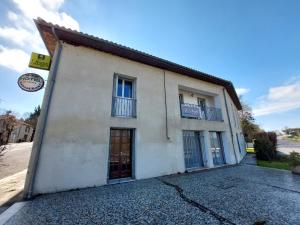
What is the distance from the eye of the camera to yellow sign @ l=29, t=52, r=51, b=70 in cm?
622

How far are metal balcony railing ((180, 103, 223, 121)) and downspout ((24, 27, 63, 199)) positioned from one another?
697 centimetres

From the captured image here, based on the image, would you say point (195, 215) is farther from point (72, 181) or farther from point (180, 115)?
point (180, 115)

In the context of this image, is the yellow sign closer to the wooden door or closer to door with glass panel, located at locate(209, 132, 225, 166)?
the wooden door

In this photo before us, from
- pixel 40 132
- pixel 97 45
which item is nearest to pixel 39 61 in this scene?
pixel 97 45

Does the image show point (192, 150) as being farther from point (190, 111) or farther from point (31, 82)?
point (31, 82)

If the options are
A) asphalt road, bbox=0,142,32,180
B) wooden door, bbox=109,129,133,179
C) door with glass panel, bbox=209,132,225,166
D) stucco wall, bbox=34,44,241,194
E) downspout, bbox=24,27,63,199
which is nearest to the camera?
downspout, bbox=24,27,63,199

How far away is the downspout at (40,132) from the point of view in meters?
4.78

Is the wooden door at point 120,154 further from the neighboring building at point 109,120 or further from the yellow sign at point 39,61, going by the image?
the yellow sign at point 39,61

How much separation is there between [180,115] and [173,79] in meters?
2.33

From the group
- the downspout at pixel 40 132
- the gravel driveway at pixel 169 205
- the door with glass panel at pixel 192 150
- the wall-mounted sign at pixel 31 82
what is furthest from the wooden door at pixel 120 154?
the door with glass panel at pixel 192 150

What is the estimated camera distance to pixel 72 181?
5.41 meters

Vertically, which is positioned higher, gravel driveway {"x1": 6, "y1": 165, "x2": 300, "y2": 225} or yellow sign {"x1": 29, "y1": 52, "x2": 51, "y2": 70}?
yellow sign {"x1": 29, "y1": 52, "x2": 51, "y2": 70}

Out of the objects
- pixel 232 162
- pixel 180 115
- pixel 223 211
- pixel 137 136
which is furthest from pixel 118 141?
pixel 232 162

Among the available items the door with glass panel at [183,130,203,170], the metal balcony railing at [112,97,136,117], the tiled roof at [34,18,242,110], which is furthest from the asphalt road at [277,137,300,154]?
the metal balcony railing at [112,97,136,117]
